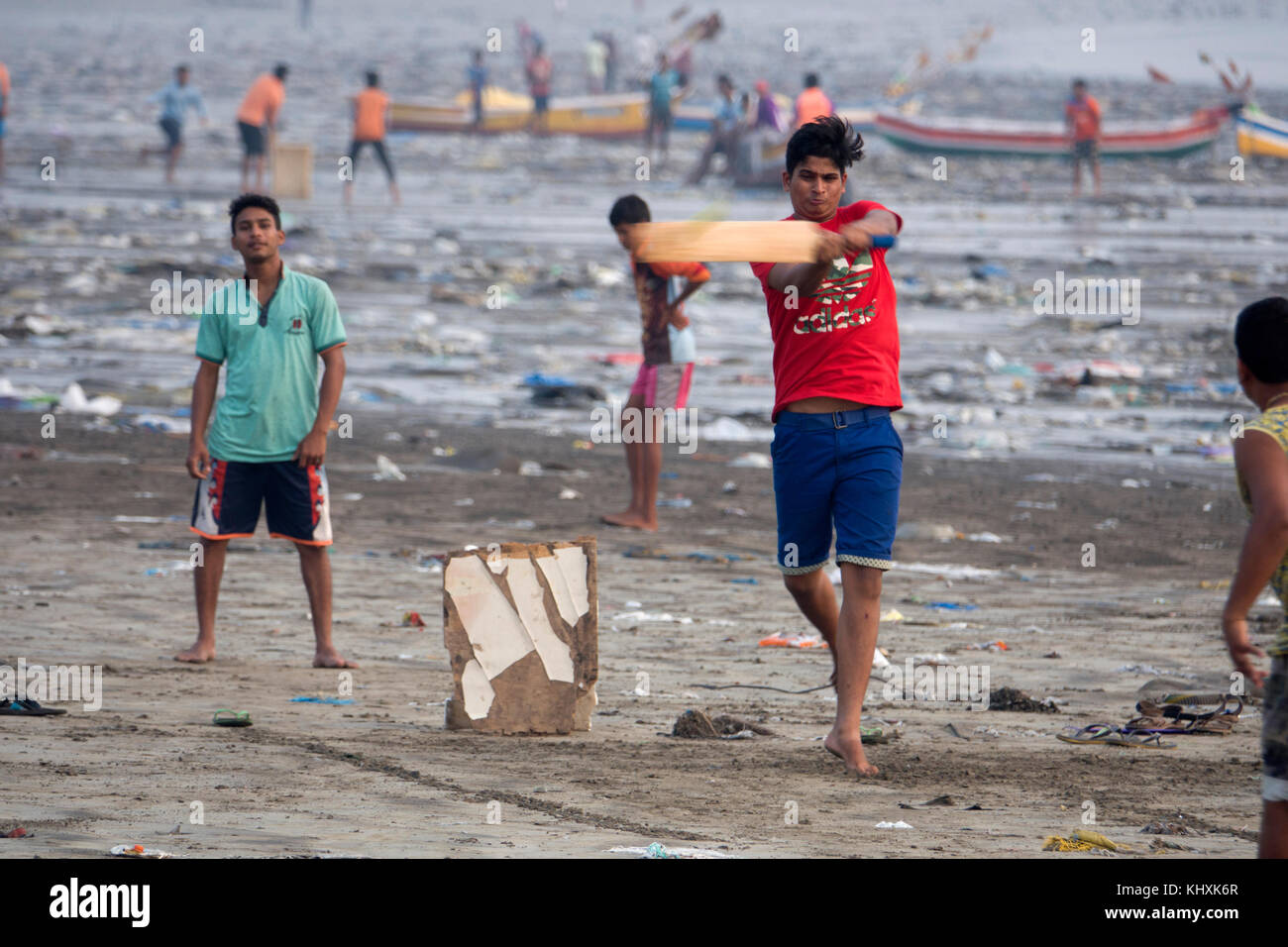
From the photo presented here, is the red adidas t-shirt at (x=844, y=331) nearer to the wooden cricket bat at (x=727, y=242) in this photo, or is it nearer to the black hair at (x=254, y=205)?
the wooden cricket bat at (x=727, y=242)

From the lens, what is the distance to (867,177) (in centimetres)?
3025

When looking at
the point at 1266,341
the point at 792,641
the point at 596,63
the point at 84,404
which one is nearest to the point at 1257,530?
the point at 1266,341

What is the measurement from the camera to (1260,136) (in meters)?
33.7

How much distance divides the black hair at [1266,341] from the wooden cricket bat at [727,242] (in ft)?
3.66

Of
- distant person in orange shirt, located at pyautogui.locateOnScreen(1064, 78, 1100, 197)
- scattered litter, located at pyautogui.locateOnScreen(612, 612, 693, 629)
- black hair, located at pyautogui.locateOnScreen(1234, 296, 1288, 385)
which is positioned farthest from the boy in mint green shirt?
distant person in orange shirt, located at pyautogui.locateOnScreen(1064, 78, 1100, 197)

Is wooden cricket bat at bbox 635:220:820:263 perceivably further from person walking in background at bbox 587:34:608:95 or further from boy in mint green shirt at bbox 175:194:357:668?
person walking in background at bbox 587:34:608:95

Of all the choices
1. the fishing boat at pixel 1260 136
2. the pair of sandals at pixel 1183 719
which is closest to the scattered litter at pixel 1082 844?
the pair of sandals at pixel 1183 719

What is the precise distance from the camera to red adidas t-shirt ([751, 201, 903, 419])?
189 inches

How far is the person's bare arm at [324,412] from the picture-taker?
20.1 feet

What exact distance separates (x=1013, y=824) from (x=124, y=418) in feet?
27.5

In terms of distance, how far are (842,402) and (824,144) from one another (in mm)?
714

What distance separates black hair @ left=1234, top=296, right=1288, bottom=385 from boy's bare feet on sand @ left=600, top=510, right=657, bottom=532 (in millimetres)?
5493

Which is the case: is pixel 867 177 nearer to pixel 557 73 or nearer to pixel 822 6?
pixel 557 73

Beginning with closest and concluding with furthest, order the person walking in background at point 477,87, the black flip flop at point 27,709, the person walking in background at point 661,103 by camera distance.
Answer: the black flip flop at point 27,709 < the person walking in background at point 661,103 < the person walking in background at point 477,87
